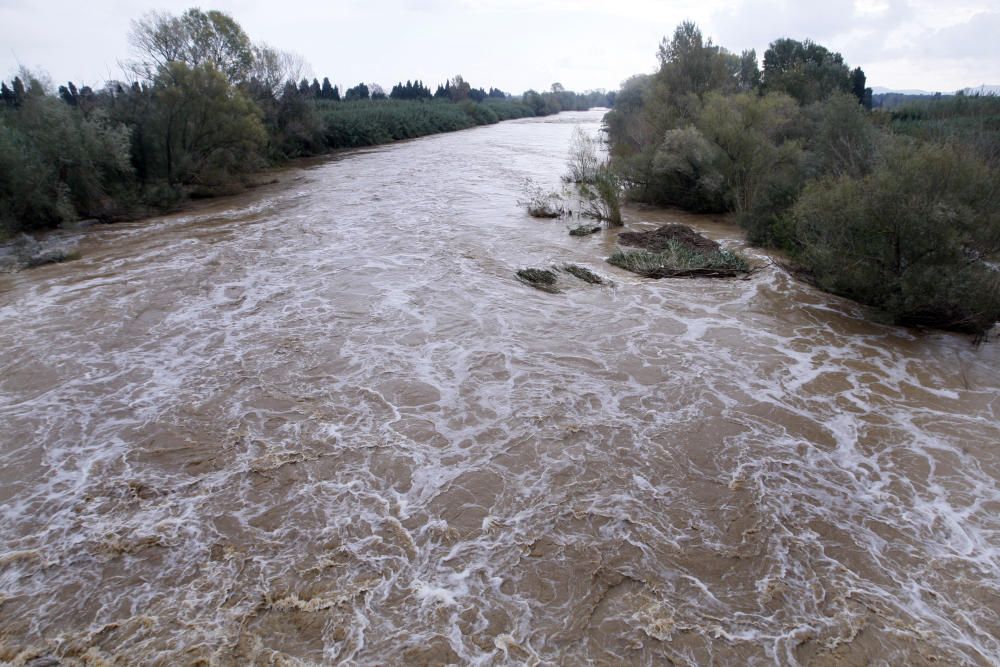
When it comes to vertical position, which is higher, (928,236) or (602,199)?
(928,236)

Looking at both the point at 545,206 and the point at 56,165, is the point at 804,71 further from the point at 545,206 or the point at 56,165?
the point at 56,165

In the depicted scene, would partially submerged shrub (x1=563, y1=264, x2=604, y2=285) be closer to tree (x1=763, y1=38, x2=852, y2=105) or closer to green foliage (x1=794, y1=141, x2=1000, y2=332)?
green foliage (x1=794, y1=141, x2=1000, y2=332)

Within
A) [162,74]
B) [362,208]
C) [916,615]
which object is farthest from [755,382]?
[162,74]

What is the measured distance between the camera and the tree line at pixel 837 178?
31.0 ft

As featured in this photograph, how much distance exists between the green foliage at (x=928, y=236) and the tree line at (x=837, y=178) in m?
0.02

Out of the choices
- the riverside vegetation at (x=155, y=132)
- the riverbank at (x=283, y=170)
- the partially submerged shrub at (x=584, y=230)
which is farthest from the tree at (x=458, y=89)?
the partially submerged shrub at (x=584, y=230)

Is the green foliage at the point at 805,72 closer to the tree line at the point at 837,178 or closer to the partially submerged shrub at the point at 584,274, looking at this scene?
the tree line at the point at 837,178

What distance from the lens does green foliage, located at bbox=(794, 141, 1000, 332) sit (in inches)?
368

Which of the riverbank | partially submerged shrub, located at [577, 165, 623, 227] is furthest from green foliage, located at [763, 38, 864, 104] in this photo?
the riverbank

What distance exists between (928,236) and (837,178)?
17.4ft

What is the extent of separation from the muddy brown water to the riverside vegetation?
22.9 ft

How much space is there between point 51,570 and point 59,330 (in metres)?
6.69

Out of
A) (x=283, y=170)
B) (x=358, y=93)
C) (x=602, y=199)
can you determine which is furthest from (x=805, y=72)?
(x=358, y=93)

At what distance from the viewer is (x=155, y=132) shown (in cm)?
2173
